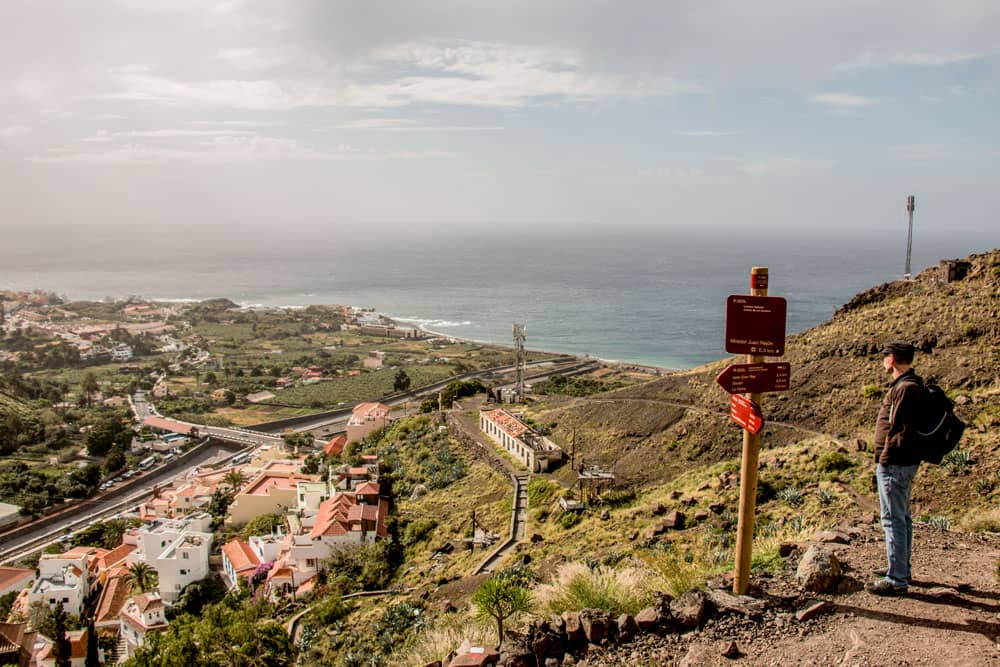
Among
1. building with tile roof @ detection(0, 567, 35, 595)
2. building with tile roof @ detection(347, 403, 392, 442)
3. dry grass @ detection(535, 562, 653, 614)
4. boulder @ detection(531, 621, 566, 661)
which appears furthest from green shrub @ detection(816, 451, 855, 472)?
building with tile roof @ detection(0, 567, 35, 595)

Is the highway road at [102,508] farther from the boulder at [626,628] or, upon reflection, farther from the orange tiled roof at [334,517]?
the boulder at [626,628]

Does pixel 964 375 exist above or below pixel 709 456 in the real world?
above

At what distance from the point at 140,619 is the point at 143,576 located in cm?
289

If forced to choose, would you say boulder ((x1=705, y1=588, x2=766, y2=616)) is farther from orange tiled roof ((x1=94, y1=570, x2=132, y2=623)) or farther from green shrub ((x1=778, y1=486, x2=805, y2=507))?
orange tiled roof ((x1=94, y1=570, x2=132, y2=623))

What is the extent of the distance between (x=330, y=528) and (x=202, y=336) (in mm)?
71658

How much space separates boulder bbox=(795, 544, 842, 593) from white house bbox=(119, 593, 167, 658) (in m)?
19.0

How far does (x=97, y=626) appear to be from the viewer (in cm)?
2088

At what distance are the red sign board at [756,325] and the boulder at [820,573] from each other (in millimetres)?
1901

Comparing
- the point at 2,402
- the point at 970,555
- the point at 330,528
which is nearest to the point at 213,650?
the point at 330,528

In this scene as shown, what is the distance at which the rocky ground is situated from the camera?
4.43 metres

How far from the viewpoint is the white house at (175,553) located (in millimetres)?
21422

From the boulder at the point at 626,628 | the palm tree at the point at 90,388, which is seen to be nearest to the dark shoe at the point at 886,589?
the boulder at the point at 626,628

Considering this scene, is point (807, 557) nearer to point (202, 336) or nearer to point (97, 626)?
point (97, 626)

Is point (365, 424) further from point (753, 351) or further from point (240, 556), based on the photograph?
point (753, 351)
